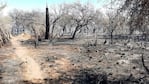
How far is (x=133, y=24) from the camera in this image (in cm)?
1459

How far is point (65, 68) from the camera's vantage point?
20.1 metres

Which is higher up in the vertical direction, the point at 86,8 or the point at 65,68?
the point at 86,8

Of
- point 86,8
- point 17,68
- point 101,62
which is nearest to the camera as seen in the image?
point 17,68

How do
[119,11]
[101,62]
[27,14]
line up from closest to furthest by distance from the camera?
[119,11] → [101,62] → [27,14]

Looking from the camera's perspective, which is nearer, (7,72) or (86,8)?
(7,72)

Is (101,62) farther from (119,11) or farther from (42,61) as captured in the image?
(119,11)

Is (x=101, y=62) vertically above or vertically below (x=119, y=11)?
below

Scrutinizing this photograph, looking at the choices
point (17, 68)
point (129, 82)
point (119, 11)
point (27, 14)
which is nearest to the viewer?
point (119, 11)

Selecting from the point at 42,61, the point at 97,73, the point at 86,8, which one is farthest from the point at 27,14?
the point at 97,73

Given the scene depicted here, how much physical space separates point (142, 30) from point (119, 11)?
4.27ft

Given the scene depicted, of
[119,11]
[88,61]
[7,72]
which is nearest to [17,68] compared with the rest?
[7,72]

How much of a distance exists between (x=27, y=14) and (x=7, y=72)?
76.1 meters

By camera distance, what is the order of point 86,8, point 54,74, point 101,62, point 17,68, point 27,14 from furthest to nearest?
point 27,14 < point 86,8 < point 101,62 < point 17,68 < point 54,74

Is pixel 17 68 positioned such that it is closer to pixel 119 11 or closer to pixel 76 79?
pixel 76 79
